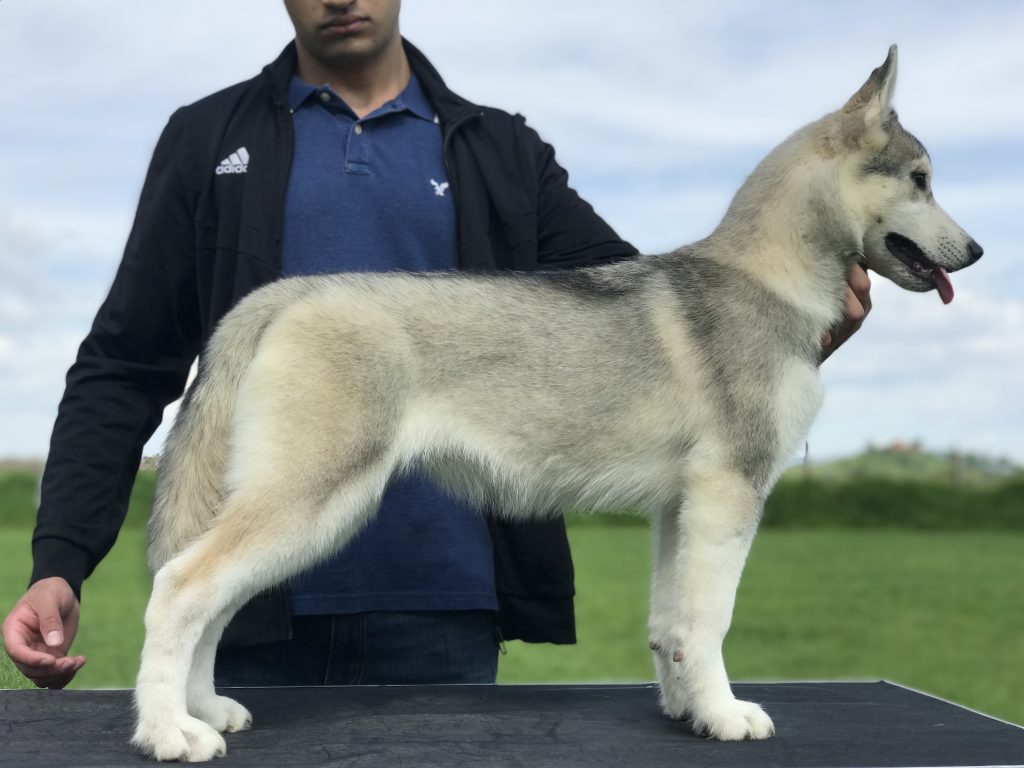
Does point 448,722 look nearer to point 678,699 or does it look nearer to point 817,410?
point 678,699

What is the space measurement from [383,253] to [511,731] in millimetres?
1798

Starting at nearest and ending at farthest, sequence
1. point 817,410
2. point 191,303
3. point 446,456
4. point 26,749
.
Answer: point 26,749
point 446,456
point 817,410
point 191,303

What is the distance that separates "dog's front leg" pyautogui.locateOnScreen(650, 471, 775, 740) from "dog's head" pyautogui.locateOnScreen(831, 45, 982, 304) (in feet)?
3.20

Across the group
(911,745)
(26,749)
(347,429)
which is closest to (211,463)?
(347,429)

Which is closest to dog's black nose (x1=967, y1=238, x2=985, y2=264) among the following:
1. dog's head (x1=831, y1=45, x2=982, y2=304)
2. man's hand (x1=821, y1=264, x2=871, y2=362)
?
dog's head (x1=831, y1=45, x2=982, y2=304)

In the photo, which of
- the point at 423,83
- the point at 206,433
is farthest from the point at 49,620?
the point at 423,83

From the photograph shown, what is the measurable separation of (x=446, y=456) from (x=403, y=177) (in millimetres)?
1339

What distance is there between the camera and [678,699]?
3.53 m

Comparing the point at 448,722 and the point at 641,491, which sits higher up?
the point at 641,491

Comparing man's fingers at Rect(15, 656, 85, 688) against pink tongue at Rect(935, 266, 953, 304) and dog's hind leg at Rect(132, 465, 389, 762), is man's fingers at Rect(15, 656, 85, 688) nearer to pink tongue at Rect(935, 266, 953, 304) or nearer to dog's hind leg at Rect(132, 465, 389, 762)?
dog's hind leg at Rect(132, 465, 389, 762)

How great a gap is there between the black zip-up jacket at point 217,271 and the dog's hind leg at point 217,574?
876 mm

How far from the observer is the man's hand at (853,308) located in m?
3.74

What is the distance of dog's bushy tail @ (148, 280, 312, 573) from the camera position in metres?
3.21

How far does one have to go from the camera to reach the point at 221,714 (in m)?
3.24
